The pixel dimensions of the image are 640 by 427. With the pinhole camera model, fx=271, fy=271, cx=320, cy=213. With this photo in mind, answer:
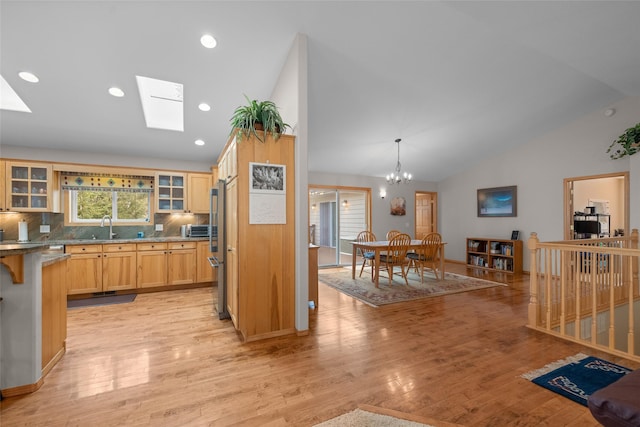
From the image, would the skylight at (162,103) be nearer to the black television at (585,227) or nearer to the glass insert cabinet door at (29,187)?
the glass insert cabinet door at (29,187)

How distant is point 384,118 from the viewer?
4.61 meters

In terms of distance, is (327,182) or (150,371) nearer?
(150,371)

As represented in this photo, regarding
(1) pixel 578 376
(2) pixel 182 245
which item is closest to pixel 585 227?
(1) pixel 578 376

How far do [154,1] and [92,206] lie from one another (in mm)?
3923

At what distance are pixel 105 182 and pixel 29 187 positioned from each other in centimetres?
95

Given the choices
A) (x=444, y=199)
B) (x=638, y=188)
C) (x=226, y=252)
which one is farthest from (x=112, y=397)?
(x=444, y=199)

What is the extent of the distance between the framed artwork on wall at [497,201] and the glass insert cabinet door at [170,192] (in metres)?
6.89

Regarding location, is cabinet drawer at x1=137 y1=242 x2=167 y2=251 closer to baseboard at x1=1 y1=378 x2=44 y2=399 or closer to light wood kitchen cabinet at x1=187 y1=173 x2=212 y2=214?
light wood kitchen cabinet at x1=187 y1=173 x2=212 y2=214

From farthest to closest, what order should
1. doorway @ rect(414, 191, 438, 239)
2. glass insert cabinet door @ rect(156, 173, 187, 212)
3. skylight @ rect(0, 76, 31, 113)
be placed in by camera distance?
1. doorway @ rect(414, 191, 438, 239)
2. glass insert cabinet door @ rect(156, 173, 187, 212)
3. skylight @ rect(0, 76, 31, 113)

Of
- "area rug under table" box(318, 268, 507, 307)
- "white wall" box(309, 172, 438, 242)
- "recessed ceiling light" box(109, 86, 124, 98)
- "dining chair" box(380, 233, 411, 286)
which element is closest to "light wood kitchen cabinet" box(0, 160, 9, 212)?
"recessed ceiling light" box(109, 86, 124, 98)

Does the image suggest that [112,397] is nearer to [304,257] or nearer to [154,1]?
[304,257]

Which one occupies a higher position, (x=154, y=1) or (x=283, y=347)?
(x=154, y=1)

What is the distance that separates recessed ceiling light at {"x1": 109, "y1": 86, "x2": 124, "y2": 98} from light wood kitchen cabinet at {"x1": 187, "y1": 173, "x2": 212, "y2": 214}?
1838 mm

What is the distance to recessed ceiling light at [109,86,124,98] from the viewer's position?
11.1 feet
